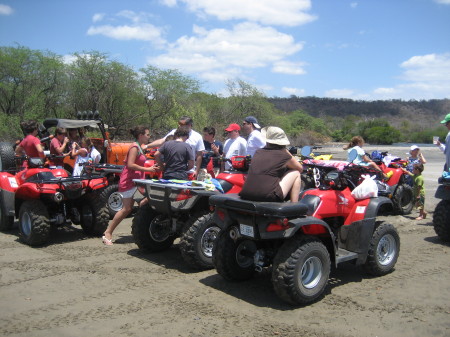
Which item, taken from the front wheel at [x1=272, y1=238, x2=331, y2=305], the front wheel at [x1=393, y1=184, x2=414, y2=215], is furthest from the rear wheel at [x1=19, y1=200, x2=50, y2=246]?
the front wheel at [x1=393, y1=184, x2=414, y2=215]

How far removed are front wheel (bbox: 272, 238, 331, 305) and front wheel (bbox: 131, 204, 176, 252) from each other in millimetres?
2382

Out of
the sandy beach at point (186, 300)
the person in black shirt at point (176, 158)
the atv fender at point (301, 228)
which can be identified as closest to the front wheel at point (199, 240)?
the sandy beach at point (186, 300)

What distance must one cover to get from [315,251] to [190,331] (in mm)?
1511

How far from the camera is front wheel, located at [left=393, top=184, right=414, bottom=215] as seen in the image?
9398 millimetres

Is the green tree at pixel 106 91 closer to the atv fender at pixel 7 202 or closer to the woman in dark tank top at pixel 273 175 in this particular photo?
the atv fender at pixel 7 202

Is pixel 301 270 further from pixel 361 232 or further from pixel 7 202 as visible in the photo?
pixel 7 202

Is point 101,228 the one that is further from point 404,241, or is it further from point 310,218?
point 404,241

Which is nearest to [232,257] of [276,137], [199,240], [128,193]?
[199,240]

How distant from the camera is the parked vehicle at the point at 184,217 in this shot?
5441 mm

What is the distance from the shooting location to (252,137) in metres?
7.65

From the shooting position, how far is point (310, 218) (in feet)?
14.8

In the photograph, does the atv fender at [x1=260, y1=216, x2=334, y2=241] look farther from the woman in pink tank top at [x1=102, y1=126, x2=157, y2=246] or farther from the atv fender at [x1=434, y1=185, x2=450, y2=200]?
the atv fender at [x1=434, y1=185, x2=450, y2=200]

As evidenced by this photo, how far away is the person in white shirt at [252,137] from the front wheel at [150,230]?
6.82 ft

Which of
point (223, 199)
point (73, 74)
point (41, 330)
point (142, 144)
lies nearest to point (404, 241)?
point (223, 199)
